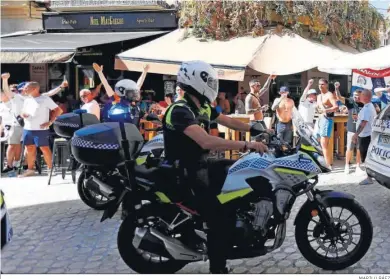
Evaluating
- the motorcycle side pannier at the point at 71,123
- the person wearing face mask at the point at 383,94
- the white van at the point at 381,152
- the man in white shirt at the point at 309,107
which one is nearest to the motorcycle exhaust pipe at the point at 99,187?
the motorcycle side pannier at the point at 71,123

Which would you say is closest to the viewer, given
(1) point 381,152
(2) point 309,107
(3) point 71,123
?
(1) point 381,152

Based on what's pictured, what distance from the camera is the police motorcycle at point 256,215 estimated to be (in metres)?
3.97

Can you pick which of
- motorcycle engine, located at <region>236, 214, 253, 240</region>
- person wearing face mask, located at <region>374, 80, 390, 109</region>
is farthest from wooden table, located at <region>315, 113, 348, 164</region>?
motorcycle engine, located at <region>236, 214, 253, 240</region>

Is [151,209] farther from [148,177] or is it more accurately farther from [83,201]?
[83,201]

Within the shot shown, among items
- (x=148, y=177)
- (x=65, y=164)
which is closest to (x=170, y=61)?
(x=65, y=164)

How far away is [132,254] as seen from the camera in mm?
4043

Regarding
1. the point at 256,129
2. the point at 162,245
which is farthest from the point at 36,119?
the point at 256,129

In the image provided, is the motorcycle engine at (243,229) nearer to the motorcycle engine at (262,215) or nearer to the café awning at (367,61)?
the motorcycle engine at (262,215)

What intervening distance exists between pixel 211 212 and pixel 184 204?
0.74 feet

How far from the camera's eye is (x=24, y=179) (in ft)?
29.5

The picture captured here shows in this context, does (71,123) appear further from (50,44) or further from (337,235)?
(50,44)

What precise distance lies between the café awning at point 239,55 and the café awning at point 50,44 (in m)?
1.21

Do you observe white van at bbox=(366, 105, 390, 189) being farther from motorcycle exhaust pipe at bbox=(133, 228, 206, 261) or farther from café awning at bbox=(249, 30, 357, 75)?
café awning at bbox=(249, 30, 357, 75)

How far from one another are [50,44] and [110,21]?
10.2 ft
